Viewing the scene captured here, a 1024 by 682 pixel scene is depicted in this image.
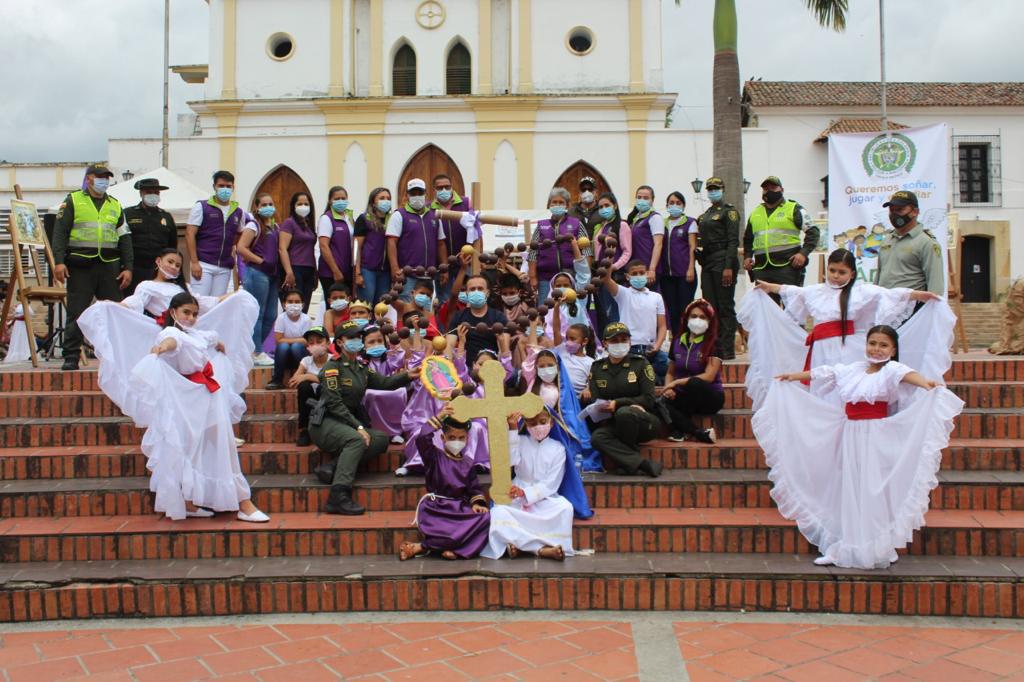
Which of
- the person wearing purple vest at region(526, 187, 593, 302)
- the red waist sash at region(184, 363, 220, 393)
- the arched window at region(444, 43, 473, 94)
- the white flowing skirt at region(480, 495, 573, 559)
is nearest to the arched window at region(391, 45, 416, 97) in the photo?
the arched window at region(444, 43, 473, 94)

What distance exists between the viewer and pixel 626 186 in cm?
2488

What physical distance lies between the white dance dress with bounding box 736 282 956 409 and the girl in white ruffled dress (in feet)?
1.53

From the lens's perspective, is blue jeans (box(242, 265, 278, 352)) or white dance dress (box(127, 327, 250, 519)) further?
blue jeans (box(242, 265, 278, 352))

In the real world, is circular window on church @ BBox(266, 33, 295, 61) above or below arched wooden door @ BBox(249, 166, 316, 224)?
above

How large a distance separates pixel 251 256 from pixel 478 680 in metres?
5.86

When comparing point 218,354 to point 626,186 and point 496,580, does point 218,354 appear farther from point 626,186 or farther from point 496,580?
point 626,186

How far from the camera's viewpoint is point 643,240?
374 inches

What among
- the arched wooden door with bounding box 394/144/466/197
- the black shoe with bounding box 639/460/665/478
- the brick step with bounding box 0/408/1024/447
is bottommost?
the black shoe with bounding box 639/460/665/478

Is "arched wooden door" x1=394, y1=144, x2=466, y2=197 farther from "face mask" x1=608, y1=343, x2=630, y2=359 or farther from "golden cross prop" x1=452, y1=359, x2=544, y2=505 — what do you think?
"golden cross prop" x1=452, y1=359, x2=544, y2=505

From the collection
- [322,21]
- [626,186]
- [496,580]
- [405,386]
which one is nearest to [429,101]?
[322,21]

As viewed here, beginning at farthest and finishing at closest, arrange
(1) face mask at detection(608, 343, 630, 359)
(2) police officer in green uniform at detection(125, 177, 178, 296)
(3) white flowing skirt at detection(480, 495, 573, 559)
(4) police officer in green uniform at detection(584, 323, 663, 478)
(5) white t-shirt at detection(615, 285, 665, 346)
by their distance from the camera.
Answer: (2) police officer in green uniform at detection(125, 177, 178, 296) → (5) white t-shirt at detection(615, 285, 665, 346) → (1) face mask at detection(608, 343, 630, 359) → (4) police officer in green uniform at detection(584, 323, 663, 478) → (3) white flowing skirt at detection(480, 495, 573, 559)

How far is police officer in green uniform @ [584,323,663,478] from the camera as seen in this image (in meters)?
6.87

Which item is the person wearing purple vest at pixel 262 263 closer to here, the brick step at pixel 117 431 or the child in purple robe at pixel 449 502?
the brick step at pixel 117 431

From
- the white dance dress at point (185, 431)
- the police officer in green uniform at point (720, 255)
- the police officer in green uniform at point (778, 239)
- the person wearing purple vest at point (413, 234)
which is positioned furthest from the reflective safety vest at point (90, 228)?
the police officer in green uniform at point (778, 239)
